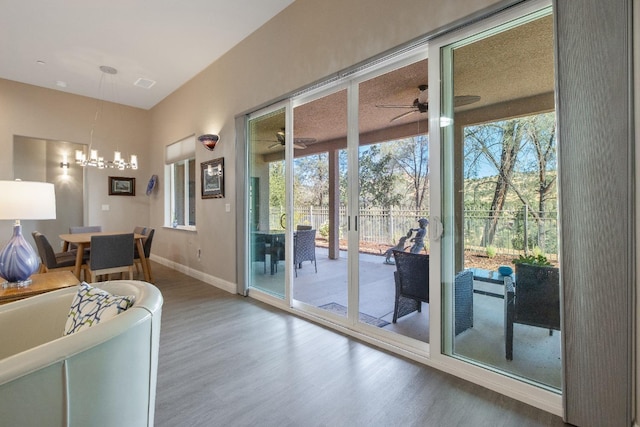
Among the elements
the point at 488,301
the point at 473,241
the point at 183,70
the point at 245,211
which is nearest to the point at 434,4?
the point at 473,241

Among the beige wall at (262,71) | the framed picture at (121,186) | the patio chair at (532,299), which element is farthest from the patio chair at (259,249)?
the framed picture at (121,186)

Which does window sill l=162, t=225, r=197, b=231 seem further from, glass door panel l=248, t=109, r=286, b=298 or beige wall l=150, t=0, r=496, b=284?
glass door panel l=248, t=109, r=286, b=298

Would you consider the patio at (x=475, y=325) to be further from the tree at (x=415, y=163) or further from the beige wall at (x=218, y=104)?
the beige wall at (x=218, y=104)

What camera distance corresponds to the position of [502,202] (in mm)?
1955

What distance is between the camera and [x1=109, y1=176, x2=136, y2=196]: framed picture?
19.9ft

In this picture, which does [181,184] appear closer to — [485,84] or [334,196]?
[334,196]

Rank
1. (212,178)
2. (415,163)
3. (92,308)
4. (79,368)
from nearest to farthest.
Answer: (79,368)
(92,308)
(415,163)
(212,178)

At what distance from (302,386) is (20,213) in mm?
2137

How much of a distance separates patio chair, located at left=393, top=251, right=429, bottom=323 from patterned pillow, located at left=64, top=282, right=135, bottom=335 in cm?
201

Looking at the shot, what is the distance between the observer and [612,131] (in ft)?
4.78

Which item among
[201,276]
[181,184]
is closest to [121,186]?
[181,184]

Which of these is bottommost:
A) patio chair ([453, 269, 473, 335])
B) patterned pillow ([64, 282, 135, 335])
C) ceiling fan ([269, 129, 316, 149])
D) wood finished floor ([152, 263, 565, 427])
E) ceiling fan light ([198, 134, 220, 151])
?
wood finished floor ([152, 263, 565, 427])

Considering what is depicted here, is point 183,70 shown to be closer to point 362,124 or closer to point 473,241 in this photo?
point 362,124

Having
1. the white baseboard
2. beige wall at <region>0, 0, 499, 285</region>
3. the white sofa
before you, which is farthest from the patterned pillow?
the white baseboard
